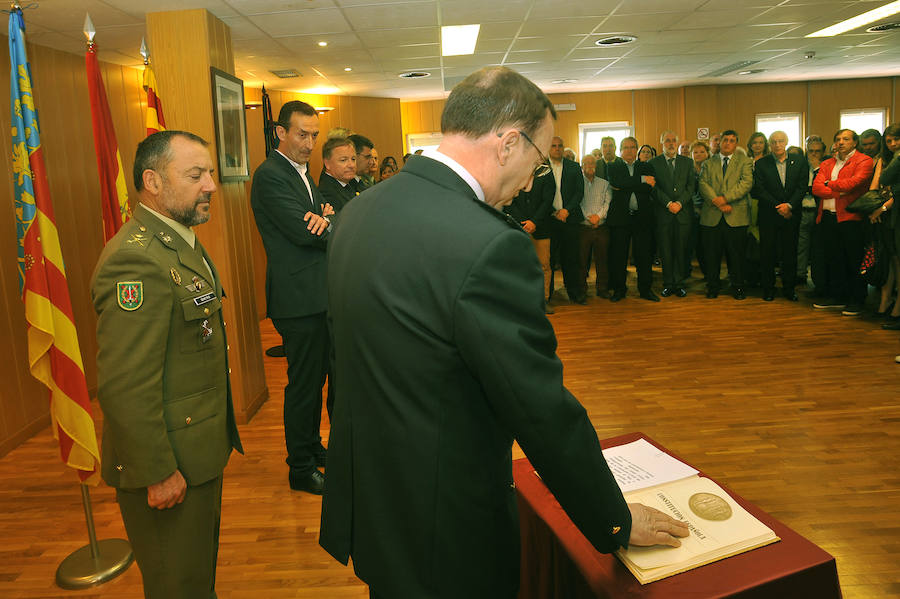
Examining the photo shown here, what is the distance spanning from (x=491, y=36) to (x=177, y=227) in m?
4.96

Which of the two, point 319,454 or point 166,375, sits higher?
point 166,375

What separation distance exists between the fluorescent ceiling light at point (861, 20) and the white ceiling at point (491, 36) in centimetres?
19

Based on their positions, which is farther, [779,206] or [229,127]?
[779,206]


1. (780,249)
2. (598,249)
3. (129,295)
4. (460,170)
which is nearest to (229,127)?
(129,295)

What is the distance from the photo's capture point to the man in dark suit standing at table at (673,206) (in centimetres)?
695

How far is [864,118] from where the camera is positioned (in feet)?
36.9

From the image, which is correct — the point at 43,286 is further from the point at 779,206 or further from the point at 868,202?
the point at 779,206

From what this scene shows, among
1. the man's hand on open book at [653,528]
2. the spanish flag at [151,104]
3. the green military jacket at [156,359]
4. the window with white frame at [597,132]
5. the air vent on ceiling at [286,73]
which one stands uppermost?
the air vent on ceiling at [286,73]

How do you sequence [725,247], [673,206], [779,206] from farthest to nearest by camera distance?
[725,247], [673,206], [779,206]

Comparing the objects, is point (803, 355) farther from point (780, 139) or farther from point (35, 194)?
point (35, 194)

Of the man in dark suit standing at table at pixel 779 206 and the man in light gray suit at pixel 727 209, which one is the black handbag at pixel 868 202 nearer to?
the man in dark suit standing at table at pixel 779 206

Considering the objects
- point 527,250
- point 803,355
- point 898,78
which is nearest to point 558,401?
point 527,250

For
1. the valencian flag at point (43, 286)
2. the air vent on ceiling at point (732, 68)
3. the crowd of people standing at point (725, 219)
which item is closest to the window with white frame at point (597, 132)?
the air vent on ceiling at point (732, 68)

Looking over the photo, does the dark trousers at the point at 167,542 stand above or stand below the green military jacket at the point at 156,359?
below
